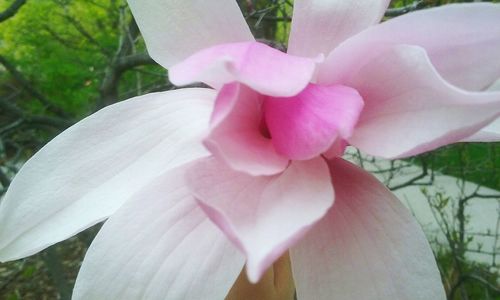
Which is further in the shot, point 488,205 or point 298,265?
point 488,205

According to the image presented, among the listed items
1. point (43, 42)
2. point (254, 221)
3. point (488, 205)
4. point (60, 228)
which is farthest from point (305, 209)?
point (488, 205)

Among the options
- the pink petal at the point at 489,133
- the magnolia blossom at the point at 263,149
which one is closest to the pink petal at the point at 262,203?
the magnolia blossom at the point at 263,149

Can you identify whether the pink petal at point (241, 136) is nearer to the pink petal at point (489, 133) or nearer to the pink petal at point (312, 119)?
the pink petal at point (312, 119)

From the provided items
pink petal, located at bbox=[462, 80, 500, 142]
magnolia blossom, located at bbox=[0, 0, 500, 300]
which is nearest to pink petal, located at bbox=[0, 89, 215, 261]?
magnolia blossom, located at bbox=[0, 0, 500, 300]

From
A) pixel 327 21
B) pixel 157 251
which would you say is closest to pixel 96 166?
pixel 157 251

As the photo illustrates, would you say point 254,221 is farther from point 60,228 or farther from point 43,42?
point 43,42
